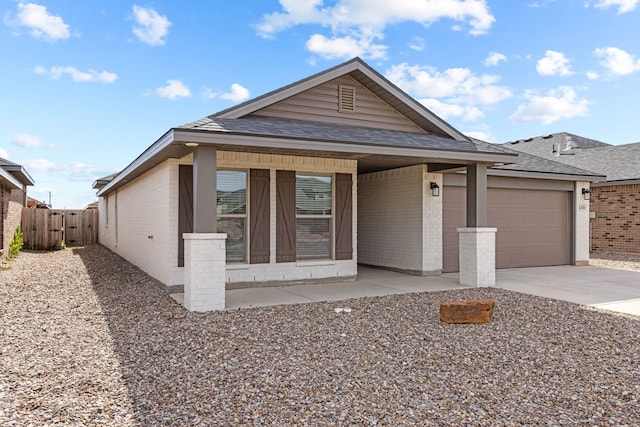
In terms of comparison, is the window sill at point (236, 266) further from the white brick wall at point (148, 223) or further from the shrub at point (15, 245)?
the shrub at point (15, 245)

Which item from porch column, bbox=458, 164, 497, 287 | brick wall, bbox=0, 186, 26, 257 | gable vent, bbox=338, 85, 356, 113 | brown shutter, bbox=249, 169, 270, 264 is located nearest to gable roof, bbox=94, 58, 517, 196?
gable vent, bbox=338, 85, 356, 113

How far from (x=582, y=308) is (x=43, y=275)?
11.2 metres

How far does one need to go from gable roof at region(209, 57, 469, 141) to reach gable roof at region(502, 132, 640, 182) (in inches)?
420

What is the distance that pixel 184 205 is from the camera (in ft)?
27.1

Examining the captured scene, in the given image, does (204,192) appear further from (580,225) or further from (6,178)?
(580,225)

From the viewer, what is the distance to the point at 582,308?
7113 millimetres

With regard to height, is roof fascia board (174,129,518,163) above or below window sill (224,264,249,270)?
above

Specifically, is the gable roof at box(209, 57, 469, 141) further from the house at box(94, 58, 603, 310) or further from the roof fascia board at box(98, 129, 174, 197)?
the roof fascia board at box(98, 129, 174, 197)

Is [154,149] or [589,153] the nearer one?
[154,149]

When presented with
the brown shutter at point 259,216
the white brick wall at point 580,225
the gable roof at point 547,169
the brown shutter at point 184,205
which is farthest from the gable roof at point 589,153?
the brown shutter at point 184,205

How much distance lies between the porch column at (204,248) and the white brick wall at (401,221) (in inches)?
218

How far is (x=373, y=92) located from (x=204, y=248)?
4950 millimetres

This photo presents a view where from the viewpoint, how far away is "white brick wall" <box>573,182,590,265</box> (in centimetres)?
1340

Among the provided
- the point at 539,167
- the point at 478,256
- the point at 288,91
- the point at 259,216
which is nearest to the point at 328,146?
the point at 288,91
